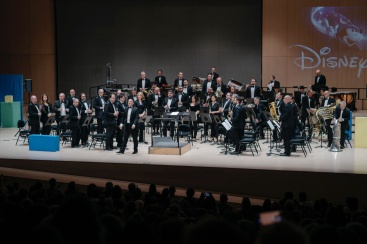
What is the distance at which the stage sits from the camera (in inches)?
484

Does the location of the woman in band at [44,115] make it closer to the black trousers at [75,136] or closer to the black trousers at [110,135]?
the black trousers at [75,136]

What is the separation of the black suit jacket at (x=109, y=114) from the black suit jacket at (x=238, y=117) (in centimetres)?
368

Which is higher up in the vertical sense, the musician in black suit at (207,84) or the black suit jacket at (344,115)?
the musician in black suit at (207,84)

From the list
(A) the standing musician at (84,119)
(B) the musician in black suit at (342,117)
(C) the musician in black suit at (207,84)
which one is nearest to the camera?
(B) the musician in black suit at (342,117)

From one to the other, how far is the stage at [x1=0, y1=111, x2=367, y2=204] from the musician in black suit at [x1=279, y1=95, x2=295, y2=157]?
0.38 metres

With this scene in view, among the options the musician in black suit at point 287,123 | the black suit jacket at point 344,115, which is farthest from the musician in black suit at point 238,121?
the black suit jacket at point 344,115

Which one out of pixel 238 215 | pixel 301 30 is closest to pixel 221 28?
pixel 301 30

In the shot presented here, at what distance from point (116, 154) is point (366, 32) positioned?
1434 centimetres

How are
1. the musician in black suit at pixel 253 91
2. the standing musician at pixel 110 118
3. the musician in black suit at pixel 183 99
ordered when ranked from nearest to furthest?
the standing musician at pixel 110 118 < the musician in black suit at pixel 183 99 < the musician in black suit at pixel 253 91

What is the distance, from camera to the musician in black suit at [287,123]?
49.0 ft

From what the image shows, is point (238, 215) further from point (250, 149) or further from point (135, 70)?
point (135, 70)

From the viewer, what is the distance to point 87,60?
26984 mm

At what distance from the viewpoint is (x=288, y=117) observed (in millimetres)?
15047

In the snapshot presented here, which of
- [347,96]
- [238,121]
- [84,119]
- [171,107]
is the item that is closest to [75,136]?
[84,119]
